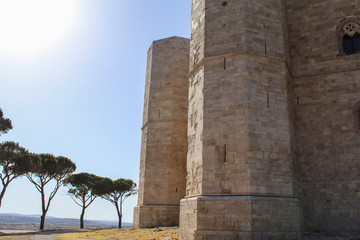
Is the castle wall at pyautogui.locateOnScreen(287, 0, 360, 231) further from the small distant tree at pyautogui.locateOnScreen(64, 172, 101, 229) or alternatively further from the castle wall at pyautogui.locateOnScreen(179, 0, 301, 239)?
the small distant tree at pyautogui.locateOnScreen(64, 172, 101, 229)

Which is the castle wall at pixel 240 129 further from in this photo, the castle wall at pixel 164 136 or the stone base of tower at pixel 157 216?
the stone base of tower at pixel 157 216

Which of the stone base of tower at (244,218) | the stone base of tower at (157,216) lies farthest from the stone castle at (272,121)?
the stone base of tower at (157,216)

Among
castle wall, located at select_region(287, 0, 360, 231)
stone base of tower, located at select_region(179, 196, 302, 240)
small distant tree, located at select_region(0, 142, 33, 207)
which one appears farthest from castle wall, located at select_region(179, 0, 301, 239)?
small distant tree, located at select_region(0, 142, 33, 207)

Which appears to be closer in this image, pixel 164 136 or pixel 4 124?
pixel 164 136

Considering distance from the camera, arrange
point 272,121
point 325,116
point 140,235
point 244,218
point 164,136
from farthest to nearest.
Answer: point 164,136, point 140,235, point 325,116, point 272,121, point 244,218

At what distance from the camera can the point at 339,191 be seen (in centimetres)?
1097

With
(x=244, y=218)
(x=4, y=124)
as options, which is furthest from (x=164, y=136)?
(x=4, y=124)

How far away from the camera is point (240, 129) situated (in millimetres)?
10156

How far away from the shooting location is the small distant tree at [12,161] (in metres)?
20.7

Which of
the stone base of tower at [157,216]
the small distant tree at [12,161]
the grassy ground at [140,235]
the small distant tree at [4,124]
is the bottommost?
the grassy ground at [140,235]

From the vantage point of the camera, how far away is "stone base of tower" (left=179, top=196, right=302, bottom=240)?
913 centimetres

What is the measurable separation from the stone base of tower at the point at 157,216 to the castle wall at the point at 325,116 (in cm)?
705

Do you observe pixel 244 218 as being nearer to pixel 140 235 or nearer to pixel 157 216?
pixel 140 235

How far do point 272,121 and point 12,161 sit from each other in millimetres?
17902
